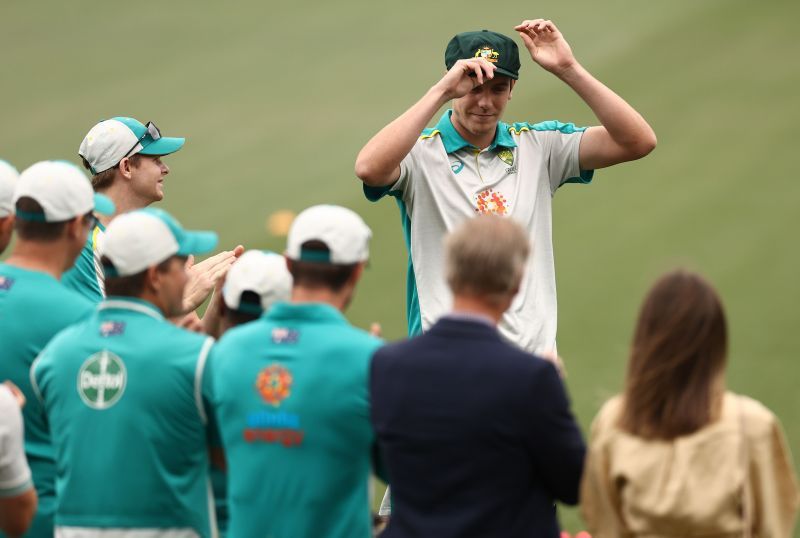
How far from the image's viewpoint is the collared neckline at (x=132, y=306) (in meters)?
4.12

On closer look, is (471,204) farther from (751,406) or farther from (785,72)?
(785,72)

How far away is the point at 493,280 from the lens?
11.8 feet

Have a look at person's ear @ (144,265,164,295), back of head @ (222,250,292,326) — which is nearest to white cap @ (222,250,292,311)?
back of head @ (222,250,292,326)

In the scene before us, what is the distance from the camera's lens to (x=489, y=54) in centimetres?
529

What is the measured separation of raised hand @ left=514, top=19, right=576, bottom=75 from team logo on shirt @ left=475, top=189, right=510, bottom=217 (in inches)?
22.9

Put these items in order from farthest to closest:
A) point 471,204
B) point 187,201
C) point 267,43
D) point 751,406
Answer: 1. point 267,43
2. point 187,201
3. point 471,204
4. point 751,406

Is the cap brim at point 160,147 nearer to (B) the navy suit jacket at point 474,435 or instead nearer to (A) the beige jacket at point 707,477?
(B) the navy suit jacket at point 474,435

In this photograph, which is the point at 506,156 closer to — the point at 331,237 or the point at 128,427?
the point at 331,237

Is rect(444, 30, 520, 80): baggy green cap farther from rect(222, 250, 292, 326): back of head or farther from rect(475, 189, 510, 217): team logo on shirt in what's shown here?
rect(222, 250, 292, 326): back of head

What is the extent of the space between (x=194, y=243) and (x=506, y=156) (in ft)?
5.24

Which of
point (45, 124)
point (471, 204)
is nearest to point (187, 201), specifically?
point (45, 124)

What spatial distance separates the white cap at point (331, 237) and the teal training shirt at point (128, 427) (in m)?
0.45

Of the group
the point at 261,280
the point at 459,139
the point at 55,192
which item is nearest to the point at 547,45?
the point at 459,139

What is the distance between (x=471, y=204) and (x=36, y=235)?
1.77 m
